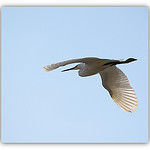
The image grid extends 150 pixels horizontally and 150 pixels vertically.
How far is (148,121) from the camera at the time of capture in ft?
12.0

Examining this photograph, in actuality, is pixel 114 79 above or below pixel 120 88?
above

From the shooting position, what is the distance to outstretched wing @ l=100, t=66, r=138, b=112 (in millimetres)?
3641

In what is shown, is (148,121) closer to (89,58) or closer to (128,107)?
(128,107)

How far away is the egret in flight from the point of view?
10.7 feet

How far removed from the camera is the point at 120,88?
3764 millimetres

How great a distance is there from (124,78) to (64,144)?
111cm

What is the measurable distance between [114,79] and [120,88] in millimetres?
131

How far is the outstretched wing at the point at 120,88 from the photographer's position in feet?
11.9

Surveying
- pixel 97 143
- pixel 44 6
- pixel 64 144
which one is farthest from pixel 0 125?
pixel 44 6

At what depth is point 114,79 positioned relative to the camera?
3789mm

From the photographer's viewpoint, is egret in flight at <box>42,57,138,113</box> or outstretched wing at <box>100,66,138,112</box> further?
outstretched wing at <box>100,66,138,112</box>

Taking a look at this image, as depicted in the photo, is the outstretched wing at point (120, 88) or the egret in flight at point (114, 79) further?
the outstretched wing at point (120, 88)

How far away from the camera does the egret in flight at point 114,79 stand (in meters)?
3.28

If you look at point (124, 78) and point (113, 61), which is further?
point (124, 78)
